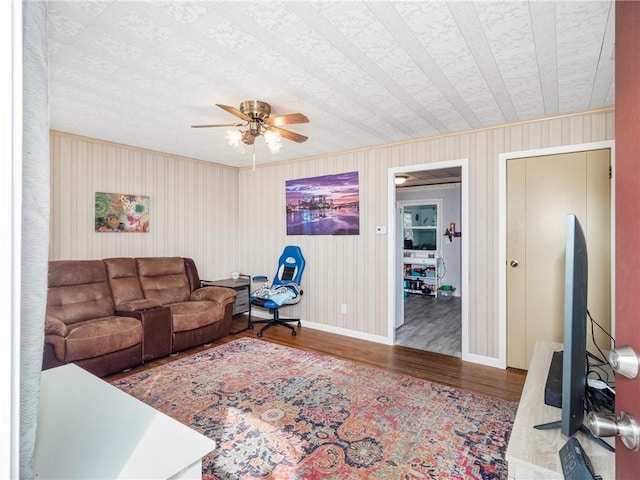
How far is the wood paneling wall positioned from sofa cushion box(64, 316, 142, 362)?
1139 mm

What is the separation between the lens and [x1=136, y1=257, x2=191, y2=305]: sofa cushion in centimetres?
411

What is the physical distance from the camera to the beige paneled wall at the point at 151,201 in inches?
146

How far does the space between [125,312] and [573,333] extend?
3.84 m

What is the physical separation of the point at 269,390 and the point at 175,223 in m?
2.96

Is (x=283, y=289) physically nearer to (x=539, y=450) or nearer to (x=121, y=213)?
(x=121, y=213)

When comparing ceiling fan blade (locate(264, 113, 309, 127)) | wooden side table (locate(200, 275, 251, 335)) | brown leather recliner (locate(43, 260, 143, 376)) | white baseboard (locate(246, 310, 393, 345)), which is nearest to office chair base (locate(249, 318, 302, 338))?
white baseboard (locate(246, 310, 393, 345))

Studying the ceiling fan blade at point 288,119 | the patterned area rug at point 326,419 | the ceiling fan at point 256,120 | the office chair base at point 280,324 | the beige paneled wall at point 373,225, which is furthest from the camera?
the office chair base at point 280,324

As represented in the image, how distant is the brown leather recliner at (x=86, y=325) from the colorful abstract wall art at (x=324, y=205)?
245 centimetres

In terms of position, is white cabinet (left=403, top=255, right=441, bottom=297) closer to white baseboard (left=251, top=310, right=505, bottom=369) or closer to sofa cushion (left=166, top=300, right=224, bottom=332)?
white baseboard (left=251, top=310, right=505, bottom=369)

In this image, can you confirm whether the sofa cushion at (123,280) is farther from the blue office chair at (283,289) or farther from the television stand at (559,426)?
the television stand at (559,426)

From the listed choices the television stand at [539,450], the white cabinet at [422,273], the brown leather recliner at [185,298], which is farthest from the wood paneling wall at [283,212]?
the white cabinet at [422,273]

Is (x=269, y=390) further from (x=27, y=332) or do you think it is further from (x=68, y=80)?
(x=68, y=80)

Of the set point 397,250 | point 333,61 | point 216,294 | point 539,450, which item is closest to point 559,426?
point 539,450

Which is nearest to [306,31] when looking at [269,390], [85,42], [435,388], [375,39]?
[375,39]
